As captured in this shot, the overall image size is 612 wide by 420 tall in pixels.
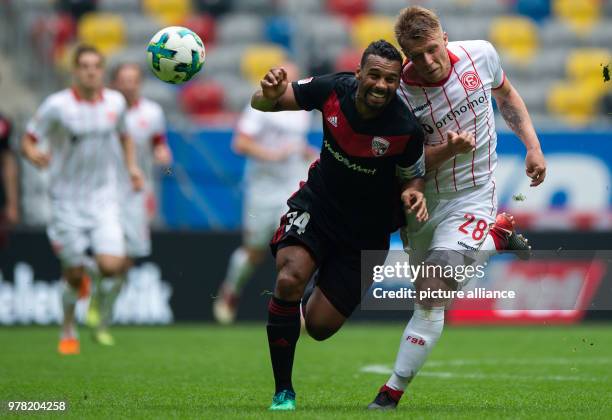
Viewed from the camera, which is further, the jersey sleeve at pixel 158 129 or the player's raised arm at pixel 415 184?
the jersey sleeve at pixel 158 129

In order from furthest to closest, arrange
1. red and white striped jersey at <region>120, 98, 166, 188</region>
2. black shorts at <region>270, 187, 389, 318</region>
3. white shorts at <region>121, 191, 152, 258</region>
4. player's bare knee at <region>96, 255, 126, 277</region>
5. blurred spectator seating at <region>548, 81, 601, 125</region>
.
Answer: blurred spectator seating at <region>548, 81, 601, 125</region>
red and white striped jersey at <region>120, 98, 166, 188</region>
white shorts at <region>121, 191, 152, 258</region>
player's bare knee at <region>96, 255, 126, 277</region>
black shorts at <region>270, 187, 389, 318</region>

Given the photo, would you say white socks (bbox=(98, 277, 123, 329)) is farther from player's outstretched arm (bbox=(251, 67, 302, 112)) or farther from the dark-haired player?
player's outstretched arm (bbox=(251, 67, 302, 112))

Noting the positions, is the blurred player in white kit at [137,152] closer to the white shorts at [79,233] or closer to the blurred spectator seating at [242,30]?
the white shorts at [79,233]

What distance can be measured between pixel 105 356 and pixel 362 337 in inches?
128

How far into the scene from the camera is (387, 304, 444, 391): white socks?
253 inches

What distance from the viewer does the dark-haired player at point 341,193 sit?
628 centimetres

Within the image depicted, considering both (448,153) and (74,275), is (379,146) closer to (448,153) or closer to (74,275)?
(448,153)

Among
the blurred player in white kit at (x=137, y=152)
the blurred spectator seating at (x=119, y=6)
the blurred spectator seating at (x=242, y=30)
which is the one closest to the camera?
the blurred player in white kit at (x=137, y=152)

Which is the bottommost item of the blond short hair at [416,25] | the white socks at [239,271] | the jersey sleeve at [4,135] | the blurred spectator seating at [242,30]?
the white socks at [239,271]

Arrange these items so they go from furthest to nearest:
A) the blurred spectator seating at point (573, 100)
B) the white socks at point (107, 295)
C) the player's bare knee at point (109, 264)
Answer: the blurred spectator seating at point (573, 100)
the white socks at point (107, 295)
the player's bare knee at point (109, 264)

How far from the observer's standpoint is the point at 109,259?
10656 mm

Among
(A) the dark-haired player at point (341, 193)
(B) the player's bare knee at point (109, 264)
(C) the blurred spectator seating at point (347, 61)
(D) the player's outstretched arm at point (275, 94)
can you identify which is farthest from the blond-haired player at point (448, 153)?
(C) the blurred spectator seating at point (347, 61)

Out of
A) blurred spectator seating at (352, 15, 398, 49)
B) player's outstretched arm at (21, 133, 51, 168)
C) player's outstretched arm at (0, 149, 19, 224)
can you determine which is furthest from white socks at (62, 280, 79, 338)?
blurred spectator seating at (352, 15, 398, 49)

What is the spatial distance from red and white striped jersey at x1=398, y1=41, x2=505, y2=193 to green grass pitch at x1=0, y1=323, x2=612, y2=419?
4.14ft
